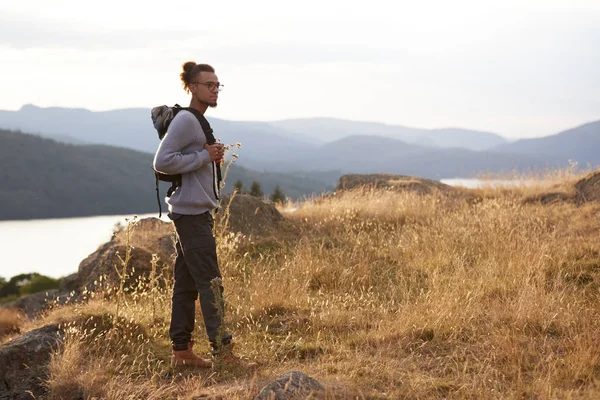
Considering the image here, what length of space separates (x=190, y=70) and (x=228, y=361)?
85.6 inches

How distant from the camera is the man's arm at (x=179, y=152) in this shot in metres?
4.03

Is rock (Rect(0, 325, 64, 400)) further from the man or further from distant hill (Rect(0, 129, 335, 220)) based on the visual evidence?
distant hill (Rect(0, 129, 335, 220))

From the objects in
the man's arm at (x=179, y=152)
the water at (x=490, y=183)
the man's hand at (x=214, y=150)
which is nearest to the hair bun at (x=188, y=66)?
the man's arm at (x=179, y=152)

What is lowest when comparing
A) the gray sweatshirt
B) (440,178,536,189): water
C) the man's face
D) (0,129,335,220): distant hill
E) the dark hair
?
(0,129,335,220): distant hill

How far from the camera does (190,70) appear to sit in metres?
4.30

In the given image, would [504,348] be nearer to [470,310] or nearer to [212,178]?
[470,310]

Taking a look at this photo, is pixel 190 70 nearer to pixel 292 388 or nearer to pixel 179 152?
pixel 179 152

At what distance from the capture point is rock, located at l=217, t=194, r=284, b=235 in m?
10.2

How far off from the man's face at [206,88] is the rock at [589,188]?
8243 millimetres

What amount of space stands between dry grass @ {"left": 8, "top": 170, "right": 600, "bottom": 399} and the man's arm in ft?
4.78

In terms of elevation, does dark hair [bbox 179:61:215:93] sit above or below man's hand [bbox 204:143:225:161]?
above

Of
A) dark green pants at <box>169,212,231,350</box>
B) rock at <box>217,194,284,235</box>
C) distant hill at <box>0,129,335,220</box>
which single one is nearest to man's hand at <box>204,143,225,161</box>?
dark green pants at <box>169,212,231,350</box>

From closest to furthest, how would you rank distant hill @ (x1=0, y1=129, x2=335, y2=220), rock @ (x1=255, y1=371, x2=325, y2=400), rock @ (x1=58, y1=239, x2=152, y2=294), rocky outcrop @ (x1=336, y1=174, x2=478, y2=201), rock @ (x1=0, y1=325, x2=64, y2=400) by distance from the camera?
1. rock @ (x1=255, y1=371, x2=325, y2=400)
2. rock @ (x1=0, y1=325, x2=64, y2=400)
3. rock @ (x1=58, y1=239, x2=152, y2=294)
4. rocky outcrop @ (x1=336, y1=174, x2=478, y2=201)
5. distant hill @ (x1=0, y1=129, x2=335, y2=220)

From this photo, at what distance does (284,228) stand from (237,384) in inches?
267
